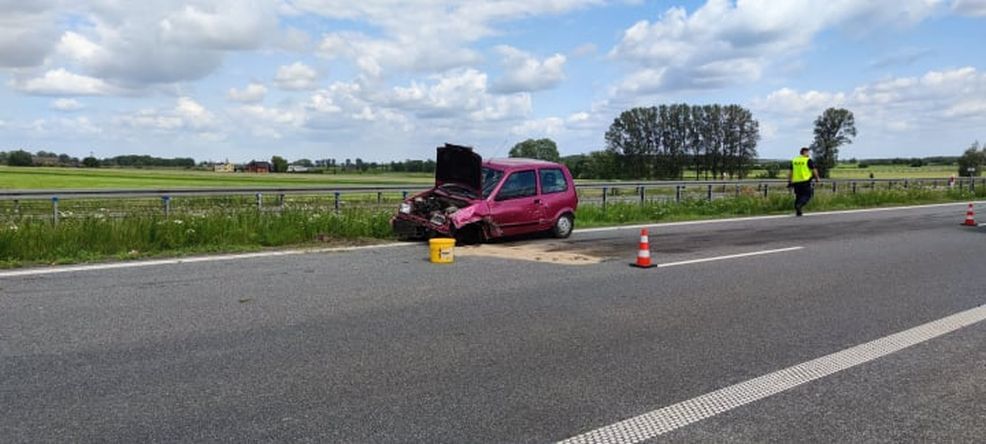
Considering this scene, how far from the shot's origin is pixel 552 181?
13.3 m

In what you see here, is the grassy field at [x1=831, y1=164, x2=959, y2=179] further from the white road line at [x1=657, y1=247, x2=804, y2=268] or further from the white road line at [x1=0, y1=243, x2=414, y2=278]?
the white road line at [x1=0, y1=243, x2=414, y2=278]

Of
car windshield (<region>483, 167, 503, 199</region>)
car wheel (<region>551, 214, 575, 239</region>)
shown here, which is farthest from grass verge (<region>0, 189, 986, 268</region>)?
car wheel (<region>551, 214, 575, 239</region>)

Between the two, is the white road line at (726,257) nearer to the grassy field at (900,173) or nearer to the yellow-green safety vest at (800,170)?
the yellow-green safety vest at (800,170)

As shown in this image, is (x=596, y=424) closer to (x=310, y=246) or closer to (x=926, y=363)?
(x=926, y=363)

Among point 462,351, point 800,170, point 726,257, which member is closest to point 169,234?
point 462,351

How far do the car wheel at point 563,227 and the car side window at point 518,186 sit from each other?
85cm

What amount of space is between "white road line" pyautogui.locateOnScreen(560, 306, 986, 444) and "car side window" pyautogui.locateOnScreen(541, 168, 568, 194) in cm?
760

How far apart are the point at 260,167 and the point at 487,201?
308 feet

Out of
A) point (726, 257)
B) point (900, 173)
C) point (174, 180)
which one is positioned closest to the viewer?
point (726, 257)

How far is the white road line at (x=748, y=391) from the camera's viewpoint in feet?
12.2

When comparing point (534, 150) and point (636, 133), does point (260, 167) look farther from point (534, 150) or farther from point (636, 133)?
point (534, 150)

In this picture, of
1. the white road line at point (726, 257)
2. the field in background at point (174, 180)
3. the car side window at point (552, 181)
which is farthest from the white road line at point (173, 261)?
the field in background at point (174, 180)

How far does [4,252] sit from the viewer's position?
9227 millimetres

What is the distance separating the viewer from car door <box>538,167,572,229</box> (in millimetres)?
12875
